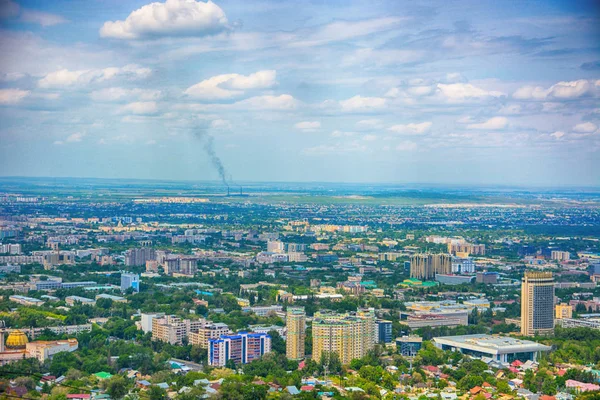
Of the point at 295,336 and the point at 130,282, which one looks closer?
the point at 295,336

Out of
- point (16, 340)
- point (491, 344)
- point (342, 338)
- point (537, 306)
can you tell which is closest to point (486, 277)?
point (537, 306)

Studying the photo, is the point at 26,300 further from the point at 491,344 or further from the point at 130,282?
the point at 491,344

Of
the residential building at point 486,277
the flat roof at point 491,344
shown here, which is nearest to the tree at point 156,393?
the flat roof at point 491,344

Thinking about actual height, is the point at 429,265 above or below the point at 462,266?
above

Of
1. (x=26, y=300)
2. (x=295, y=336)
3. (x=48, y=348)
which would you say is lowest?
(x=26, y=300)

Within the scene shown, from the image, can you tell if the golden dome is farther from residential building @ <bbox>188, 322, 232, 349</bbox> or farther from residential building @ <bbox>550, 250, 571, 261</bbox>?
residential building @ <bbox>550, 250, 571, 261</bbox>

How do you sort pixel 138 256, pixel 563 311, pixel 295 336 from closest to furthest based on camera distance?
pixel 295 336
pixel 563 311
pixel 138 256

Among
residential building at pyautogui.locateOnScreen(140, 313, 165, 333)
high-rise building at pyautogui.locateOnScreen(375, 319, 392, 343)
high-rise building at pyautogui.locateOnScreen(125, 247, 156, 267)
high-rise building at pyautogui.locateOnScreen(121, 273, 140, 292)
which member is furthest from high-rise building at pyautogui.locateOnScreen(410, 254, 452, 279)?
residential building at pyautogui.locateOnScreen(140, 313, 165, 333)
